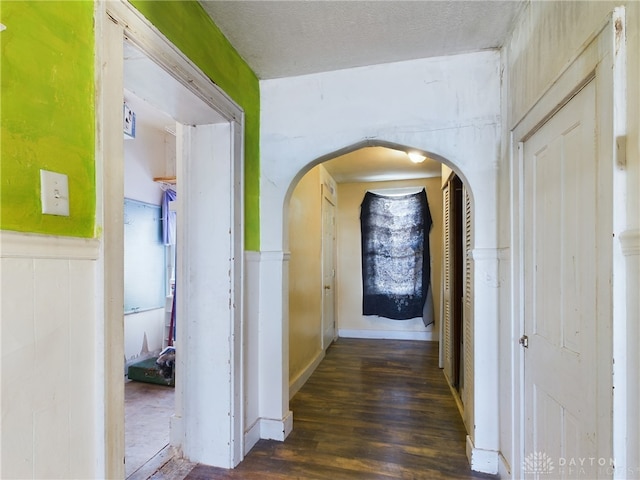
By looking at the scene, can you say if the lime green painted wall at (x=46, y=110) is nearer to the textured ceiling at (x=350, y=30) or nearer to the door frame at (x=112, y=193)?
the door frame at (x=112, y=193)

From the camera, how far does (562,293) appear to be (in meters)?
1.25

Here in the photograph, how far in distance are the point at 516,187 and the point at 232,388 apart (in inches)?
74.1

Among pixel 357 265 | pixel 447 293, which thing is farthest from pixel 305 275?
pixel 357 265

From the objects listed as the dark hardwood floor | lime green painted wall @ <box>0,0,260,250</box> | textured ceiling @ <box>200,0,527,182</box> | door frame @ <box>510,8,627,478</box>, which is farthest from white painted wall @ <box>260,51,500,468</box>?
lime green painted wall @ <box>0,0,260,250</box>

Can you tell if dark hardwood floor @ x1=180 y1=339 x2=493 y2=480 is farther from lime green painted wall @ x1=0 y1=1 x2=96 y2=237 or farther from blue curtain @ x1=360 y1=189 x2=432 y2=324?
lime green painted wall @ x1=0 y1=1 x2=96 y2=237

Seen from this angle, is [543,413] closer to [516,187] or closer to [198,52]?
[516,187]

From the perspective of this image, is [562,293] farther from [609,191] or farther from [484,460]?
[484,460]

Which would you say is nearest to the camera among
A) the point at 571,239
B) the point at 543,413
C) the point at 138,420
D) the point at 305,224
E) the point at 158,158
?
the point at 571,239

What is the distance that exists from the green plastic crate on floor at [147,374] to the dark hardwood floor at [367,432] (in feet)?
4.16

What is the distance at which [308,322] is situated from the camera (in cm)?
350

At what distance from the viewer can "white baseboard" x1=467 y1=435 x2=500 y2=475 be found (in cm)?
187

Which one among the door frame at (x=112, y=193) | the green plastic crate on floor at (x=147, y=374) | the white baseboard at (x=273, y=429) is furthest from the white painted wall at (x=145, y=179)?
the door frame at (x=112, y=193)

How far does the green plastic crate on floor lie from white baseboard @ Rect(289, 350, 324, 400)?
1146 mm

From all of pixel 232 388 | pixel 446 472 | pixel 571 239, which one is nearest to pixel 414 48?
pixel 571 239
